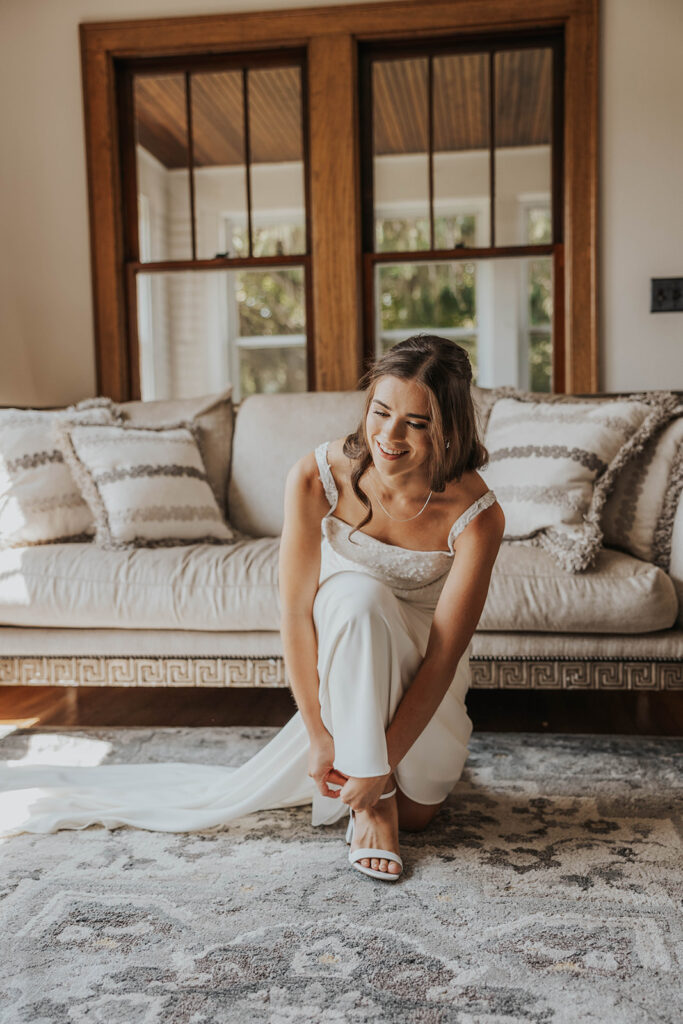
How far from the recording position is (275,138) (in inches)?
146

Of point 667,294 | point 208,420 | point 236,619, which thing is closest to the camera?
point 236,619

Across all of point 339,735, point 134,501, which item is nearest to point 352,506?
point 339,735

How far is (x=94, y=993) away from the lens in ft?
4.04

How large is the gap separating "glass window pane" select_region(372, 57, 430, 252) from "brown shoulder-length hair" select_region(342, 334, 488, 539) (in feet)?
7.17

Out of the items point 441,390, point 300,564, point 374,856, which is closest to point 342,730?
point 374,856

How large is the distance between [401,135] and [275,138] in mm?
530

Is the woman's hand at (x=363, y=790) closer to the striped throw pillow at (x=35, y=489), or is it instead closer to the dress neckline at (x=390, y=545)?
the dress neckline at (x=390, y=545)

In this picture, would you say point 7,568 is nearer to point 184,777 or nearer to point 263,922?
point 184,777

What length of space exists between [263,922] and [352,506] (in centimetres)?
78

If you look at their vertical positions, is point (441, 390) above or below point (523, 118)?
below

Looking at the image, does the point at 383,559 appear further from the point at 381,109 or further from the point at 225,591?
the point at 381,109

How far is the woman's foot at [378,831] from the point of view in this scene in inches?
62.1

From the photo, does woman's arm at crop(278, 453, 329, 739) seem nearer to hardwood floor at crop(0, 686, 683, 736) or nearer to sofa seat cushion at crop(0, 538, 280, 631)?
sofa seat cushion at crop(0, 538, 280, 631)

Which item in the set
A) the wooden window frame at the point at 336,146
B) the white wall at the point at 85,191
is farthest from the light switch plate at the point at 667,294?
the wooden window frame at the point at 336,146
